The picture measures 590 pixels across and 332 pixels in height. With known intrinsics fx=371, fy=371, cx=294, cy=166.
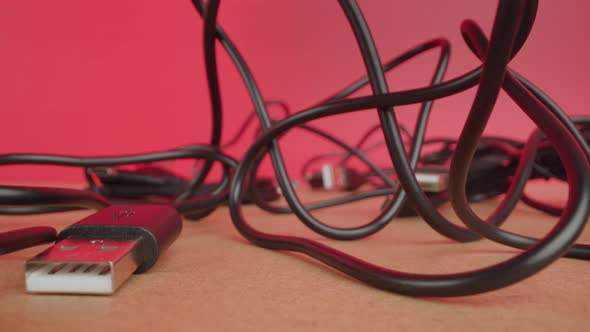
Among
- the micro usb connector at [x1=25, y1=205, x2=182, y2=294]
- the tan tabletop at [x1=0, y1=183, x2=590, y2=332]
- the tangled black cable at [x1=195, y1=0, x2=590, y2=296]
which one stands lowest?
the tan tabletop at [x1=0, y1=183, x2=590, y2=332]

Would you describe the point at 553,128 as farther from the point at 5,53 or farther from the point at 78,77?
the point at 5,53

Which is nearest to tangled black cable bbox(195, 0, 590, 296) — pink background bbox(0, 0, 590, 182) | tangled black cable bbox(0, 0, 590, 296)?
tangled black cable bbox(0, 0, 590, 296)

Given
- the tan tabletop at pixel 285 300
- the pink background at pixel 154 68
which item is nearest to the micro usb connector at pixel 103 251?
the tan tabletop at pixel 285 300

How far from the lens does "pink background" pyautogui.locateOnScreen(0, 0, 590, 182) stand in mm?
1182

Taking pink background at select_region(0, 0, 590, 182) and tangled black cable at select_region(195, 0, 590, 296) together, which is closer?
tangled black cable at select_region(195, 0, 590, 296)

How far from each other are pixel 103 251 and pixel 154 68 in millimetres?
1177

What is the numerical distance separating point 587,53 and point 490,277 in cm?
126

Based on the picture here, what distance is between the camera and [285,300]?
0.16 meters

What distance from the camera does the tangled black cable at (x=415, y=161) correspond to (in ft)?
0.44

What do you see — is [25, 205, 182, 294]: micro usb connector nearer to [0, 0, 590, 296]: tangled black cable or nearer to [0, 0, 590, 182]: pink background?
[0, 0, 590, 296]: tangled black cable

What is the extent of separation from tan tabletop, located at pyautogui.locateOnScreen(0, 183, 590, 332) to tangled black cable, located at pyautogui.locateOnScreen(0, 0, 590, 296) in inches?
0.4

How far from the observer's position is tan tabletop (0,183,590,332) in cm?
14

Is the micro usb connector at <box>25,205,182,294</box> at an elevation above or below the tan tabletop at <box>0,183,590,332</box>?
above

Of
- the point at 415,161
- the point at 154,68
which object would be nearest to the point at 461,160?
the point at 415,161
